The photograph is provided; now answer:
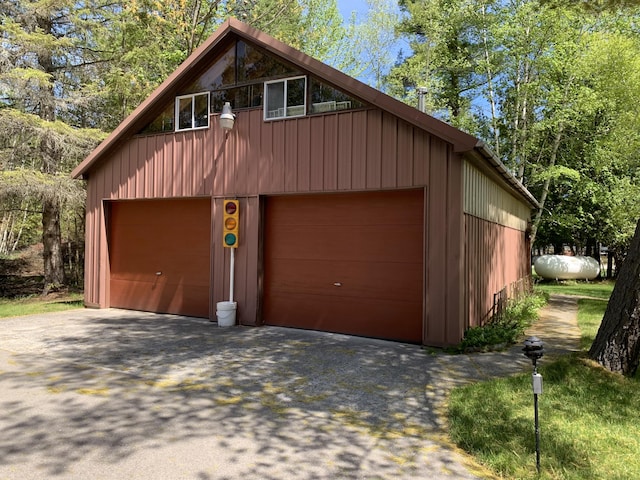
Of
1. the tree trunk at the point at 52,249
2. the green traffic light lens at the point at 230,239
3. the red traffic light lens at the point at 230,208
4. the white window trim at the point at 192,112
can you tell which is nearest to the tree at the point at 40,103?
the tree trunk at the point at 52,249

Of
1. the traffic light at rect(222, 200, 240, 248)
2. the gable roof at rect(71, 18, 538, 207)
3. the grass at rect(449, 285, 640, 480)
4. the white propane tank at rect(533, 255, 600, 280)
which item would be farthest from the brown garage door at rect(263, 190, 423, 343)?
the white propane tank at rect(533, 255, 600, 280)

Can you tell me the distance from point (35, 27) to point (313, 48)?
11630 millimetres

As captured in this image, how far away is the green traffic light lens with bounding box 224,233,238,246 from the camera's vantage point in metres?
9.10

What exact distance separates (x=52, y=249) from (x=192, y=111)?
29.4 feet

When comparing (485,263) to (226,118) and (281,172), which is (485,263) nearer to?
(281,172)

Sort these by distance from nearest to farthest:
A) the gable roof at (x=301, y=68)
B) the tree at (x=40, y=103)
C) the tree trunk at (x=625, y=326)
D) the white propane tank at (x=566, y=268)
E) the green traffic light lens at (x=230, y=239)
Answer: the tree trunk at (x=625, y=326)
the gable roof at (x=301, y=68)
the green traffic light lens at (x=230, y=239)
the tree at (x=40, y=103)
the white propane tank at (x=566, y=268)

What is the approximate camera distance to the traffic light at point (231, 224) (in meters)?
9.12

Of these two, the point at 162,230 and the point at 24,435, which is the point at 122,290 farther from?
the point at 24,435

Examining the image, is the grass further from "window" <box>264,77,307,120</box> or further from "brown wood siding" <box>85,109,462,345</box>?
"window" <box>264,77,307,120</box>

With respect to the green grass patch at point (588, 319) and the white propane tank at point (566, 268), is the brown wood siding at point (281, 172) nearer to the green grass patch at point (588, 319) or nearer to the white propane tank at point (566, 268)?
the green grass patch at point (588, 319)

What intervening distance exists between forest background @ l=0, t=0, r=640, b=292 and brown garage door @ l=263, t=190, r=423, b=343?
18.5 ft

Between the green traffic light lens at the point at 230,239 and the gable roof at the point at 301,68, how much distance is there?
3499 mm

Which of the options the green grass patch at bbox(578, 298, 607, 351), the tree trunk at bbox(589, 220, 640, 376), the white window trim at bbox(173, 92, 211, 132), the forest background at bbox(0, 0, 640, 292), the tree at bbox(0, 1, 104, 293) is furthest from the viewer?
the forest background at bbox(0, 0, 640, 292)

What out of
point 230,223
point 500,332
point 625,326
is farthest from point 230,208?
point 625,326
